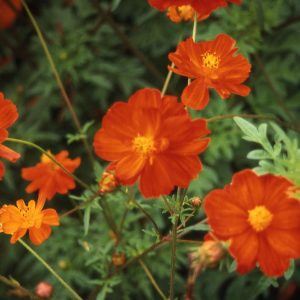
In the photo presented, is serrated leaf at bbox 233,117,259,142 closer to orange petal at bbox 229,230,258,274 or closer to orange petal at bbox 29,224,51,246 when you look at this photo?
orange petal at bbox 229,230,258,274

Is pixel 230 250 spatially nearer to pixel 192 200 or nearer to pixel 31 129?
pixel 192 200

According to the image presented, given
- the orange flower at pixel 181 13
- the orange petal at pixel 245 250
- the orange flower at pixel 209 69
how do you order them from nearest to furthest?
1. the orange petal at pixel 245 250
2. the orange flower at pixel 209 69
3. the orange flower at pixel 181 13

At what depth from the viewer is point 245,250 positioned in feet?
2.47

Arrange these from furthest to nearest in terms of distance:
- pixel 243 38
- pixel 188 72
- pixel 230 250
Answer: pixel 243 38, pixel 188 72, pixel 230 250

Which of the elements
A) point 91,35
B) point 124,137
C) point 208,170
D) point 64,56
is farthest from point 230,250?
point 91,35

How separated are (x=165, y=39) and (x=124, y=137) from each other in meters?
1.13

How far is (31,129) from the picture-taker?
1.75 metres

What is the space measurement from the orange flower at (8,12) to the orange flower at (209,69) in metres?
1.07

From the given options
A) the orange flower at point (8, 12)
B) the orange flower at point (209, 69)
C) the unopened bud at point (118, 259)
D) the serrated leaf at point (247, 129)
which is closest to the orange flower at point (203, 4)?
the orange flower at point (209, 69)

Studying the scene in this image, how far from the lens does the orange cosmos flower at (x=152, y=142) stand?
0.79 meters

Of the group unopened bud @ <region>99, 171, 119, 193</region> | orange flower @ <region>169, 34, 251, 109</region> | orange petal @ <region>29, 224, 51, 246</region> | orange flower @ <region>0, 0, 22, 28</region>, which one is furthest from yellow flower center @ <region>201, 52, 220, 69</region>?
orange flower @ <region>0, 0, 22, 28</region>

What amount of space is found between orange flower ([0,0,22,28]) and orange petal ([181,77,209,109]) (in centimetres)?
113

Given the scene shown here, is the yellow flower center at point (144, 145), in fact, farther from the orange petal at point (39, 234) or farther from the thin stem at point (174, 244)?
the orange petal at point (39, 234)

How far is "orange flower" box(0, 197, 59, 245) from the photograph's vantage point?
3.01ft
